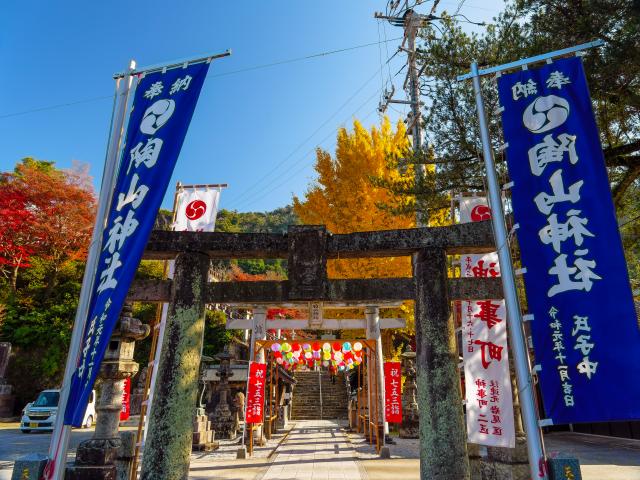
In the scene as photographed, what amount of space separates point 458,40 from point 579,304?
7.21 m

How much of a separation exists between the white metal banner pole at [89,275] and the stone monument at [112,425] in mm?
2551

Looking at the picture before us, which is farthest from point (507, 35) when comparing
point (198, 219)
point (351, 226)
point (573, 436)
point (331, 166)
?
point (573, 436)

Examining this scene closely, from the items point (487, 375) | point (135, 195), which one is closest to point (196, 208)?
point (135, 195)

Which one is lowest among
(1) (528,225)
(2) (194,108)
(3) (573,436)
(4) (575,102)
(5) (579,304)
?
(3) (573,436)

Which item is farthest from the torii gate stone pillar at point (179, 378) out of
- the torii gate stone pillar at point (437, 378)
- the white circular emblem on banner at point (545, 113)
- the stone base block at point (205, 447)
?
the stone base block at point (205, 447)

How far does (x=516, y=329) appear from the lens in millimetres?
4289

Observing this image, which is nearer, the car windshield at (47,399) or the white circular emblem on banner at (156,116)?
the white circular emblem on banner at (156,116)

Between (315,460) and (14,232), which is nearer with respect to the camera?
(315,460)

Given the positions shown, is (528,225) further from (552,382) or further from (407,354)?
(407,354)

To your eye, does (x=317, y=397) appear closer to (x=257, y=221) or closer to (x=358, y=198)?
(x=358, y=198)

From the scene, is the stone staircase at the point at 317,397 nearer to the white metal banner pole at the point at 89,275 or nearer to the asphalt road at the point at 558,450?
the asphalt road at the point at 558,450

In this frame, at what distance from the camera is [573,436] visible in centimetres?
1830

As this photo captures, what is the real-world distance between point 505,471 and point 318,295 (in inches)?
169

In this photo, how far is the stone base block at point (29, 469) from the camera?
4305mm
